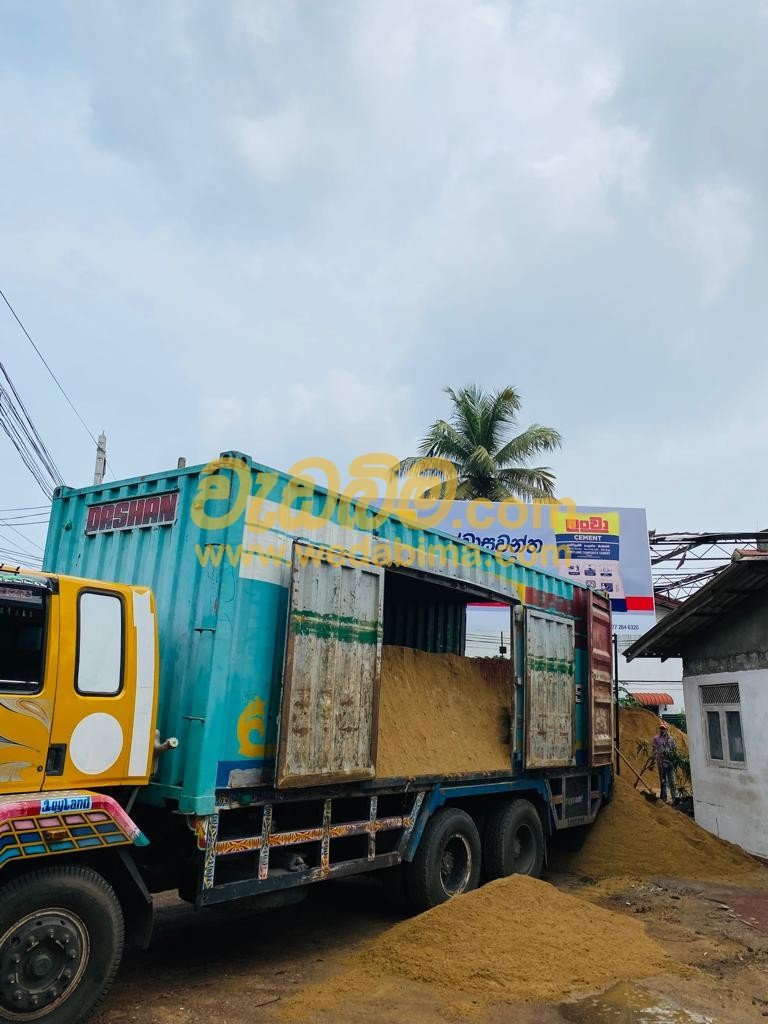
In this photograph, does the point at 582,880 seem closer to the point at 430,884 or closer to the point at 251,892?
the point at 430,884

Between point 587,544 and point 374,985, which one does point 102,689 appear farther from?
point 587,544

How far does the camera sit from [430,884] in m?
Answer: 6.74

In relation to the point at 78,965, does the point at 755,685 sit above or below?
above

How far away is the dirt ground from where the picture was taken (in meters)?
4.68

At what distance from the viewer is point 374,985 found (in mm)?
5137

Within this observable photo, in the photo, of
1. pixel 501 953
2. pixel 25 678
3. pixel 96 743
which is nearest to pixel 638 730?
pixel 501 953

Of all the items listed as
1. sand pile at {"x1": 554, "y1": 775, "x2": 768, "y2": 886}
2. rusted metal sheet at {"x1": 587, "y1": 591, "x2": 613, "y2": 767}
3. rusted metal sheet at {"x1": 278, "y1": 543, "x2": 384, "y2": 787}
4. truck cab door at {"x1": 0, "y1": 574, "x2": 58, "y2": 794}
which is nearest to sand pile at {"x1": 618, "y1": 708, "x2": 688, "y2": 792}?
sand pile at {"x1": 554, "y1": 775, "x2": 768, "y2": 886}

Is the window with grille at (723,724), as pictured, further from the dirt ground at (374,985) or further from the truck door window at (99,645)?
the truck door window at (99,645)

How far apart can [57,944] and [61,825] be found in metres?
0.59

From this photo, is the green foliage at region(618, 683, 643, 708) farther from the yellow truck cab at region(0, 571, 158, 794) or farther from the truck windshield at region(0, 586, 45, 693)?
the truck windshield at region(0, 586, 45, 693)

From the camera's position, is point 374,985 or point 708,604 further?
point 708,604

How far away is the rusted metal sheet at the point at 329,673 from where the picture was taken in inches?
214

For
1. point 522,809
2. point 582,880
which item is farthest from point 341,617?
point 582,880

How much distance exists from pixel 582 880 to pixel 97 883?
657 cm
